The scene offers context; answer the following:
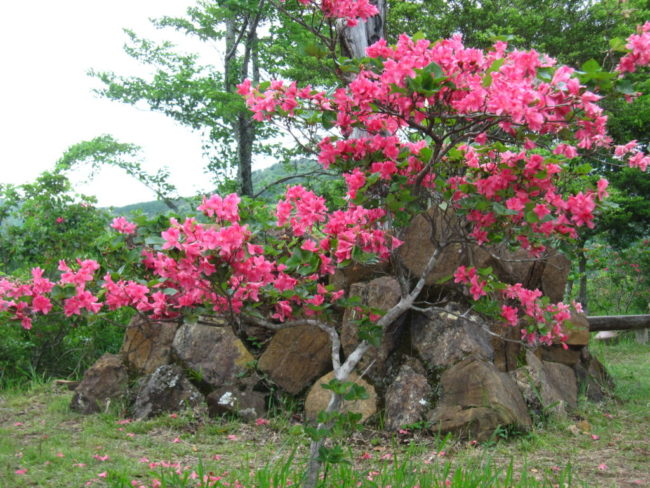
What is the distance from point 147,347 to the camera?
580 centimetres

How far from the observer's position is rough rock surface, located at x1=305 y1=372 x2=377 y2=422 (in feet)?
15.8

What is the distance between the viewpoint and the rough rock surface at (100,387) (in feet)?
17.5

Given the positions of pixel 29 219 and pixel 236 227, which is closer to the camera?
pixel 236 227

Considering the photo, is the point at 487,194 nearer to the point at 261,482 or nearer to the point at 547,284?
the point at 261,482

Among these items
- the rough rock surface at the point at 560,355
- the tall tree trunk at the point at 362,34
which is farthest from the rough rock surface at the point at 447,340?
the tall tree trunk at the point at 362,34

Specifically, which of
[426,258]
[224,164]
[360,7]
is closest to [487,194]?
[360,7]

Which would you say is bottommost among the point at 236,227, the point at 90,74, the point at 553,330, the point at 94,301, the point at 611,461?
the point at 611,461

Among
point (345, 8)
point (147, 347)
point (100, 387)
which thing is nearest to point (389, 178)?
point (345, 8)

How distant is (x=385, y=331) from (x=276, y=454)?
1531 millimetres

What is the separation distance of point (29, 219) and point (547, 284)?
7.42 metres

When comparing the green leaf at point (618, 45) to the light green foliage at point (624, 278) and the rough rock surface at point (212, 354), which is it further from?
the light green foliage at point (624, 278)

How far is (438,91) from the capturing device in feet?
8.34

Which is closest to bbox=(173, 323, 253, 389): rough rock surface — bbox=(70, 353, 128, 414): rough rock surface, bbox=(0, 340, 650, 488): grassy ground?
bbox=(0, 340, 650, 488): grassy ground

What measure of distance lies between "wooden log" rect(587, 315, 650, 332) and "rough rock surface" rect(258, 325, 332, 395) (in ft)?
13.7
